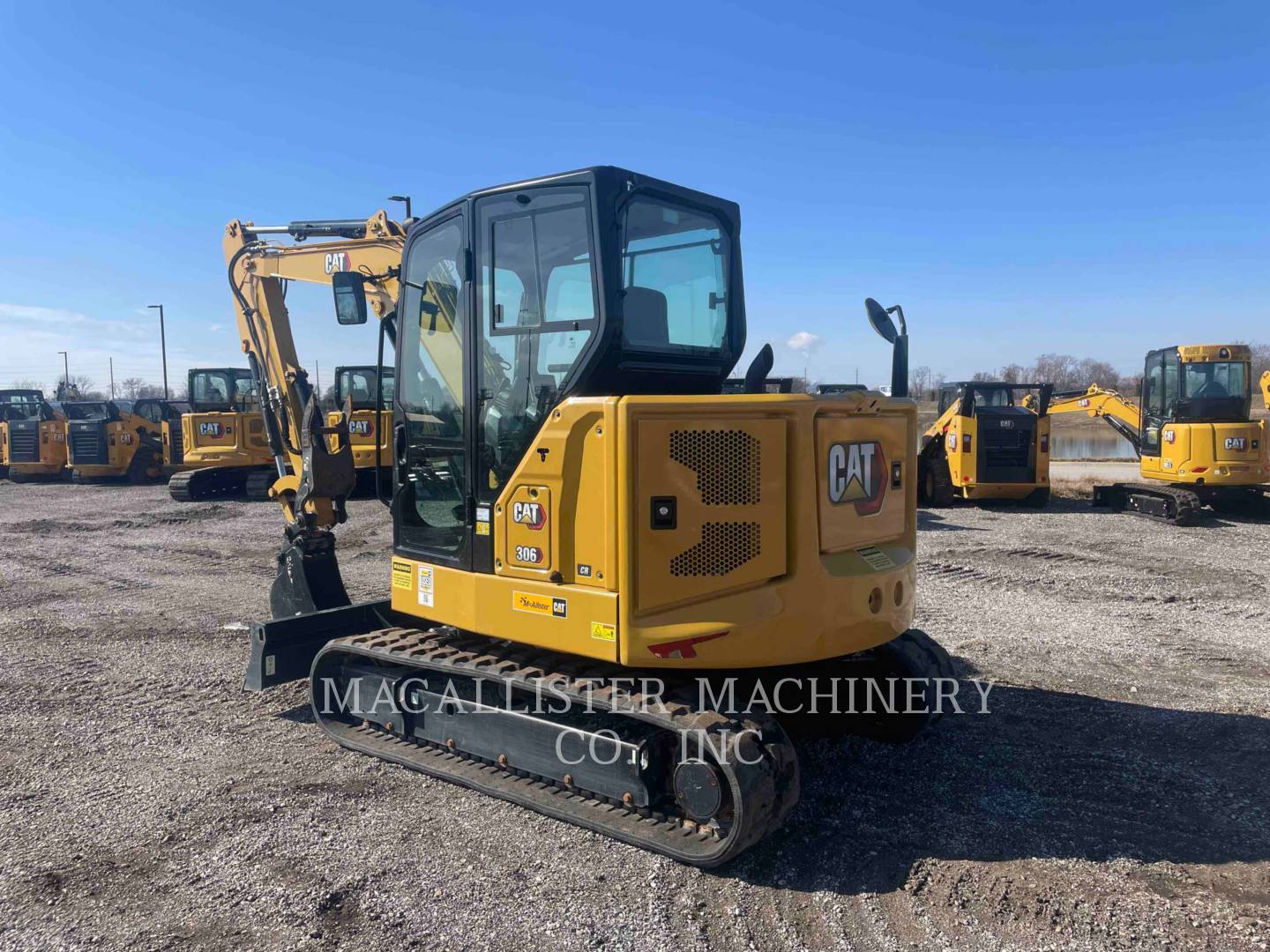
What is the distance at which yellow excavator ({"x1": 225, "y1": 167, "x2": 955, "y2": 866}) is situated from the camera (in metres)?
3.95

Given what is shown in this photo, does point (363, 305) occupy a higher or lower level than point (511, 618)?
higher

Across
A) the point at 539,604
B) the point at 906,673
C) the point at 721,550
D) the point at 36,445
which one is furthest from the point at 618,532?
the point at 36,445

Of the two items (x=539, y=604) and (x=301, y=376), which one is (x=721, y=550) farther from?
(x=301, y=376)

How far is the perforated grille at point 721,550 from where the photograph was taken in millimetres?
4004

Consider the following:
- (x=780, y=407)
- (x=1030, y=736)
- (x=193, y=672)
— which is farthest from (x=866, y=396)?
(x=193, y=672)

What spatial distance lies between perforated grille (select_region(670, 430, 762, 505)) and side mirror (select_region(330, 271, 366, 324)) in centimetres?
265

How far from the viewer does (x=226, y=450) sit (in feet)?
60.0

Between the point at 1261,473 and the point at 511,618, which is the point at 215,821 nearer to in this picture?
the point at 511,618

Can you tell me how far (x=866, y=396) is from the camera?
4.44 metres

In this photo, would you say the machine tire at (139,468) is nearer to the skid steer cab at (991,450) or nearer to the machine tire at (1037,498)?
the skid steer cab at (991,450)

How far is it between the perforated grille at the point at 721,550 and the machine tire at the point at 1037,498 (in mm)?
13965

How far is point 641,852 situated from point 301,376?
16.7 feet

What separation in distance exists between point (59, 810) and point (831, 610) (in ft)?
12.6

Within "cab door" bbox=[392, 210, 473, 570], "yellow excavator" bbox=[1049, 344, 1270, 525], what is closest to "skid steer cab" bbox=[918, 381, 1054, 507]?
"yellow excavator" bbox=[1049, 344, 1270, 525]
